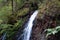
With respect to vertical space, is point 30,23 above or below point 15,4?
below

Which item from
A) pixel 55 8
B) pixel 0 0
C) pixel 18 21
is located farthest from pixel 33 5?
pixel 55 8

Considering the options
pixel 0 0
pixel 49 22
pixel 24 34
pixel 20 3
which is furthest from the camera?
pixel 0 0

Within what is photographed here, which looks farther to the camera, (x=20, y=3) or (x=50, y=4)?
(x=20, y=3)

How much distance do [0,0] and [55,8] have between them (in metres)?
7.80

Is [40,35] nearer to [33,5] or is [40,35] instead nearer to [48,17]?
[48,17]

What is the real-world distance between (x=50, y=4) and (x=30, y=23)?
1878 mm

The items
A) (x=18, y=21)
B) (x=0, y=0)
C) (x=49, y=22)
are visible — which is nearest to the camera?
(x=49, y=22)

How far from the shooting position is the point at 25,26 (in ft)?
35.1

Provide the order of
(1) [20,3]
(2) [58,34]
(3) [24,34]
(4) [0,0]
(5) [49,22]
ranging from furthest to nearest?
(4) [0,0]
(1) [20,3]
(3) [24,34]
(5) [49,22]
(2) [58,34]

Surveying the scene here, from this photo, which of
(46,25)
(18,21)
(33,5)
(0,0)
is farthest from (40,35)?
(0,0)

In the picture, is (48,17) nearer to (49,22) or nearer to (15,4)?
(49,22)

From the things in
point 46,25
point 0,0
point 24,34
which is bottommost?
point 24,34

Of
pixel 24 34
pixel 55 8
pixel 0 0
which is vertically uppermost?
pixel 0 0

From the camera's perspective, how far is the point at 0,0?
51.0 feet
